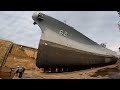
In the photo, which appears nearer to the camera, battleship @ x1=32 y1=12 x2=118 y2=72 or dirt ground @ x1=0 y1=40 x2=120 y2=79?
dirt ground @ x1=0 y1=40 x2=120 y2=79

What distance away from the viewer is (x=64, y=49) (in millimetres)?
18297

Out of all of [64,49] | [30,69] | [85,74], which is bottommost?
[85,74]

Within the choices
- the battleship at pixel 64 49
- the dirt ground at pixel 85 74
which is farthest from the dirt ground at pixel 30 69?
the battleship at pixel 64 49

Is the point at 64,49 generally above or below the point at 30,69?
above

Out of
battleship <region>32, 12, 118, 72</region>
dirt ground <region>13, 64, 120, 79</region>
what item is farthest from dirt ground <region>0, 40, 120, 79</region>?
battleship <region>32, 12, 118, 72</region>

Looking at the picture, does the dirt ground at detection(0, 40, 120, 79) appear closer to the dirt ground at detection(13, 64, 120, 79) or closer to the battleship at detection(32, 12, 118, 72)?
the dirt ground at detection(13, 64, 120, 79)

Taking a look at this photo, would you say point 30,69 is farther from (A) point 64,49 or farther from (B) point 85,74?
(B) point 85,74

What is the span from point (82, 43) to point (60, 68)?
3829 mm

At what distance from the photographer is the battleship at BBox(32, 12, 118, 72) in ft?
58.2

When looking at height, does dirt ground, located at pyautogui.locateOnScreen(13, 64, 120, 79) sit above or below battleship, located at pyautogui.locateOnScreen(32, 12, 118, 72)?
below

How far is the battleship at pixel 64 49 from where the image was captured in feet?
58.2

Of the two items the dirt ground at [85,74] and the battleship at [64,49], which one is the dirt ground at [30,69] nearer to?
the dirt ground at [85,74]

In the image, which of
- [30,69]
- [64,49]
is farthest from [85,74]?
[30,69]
